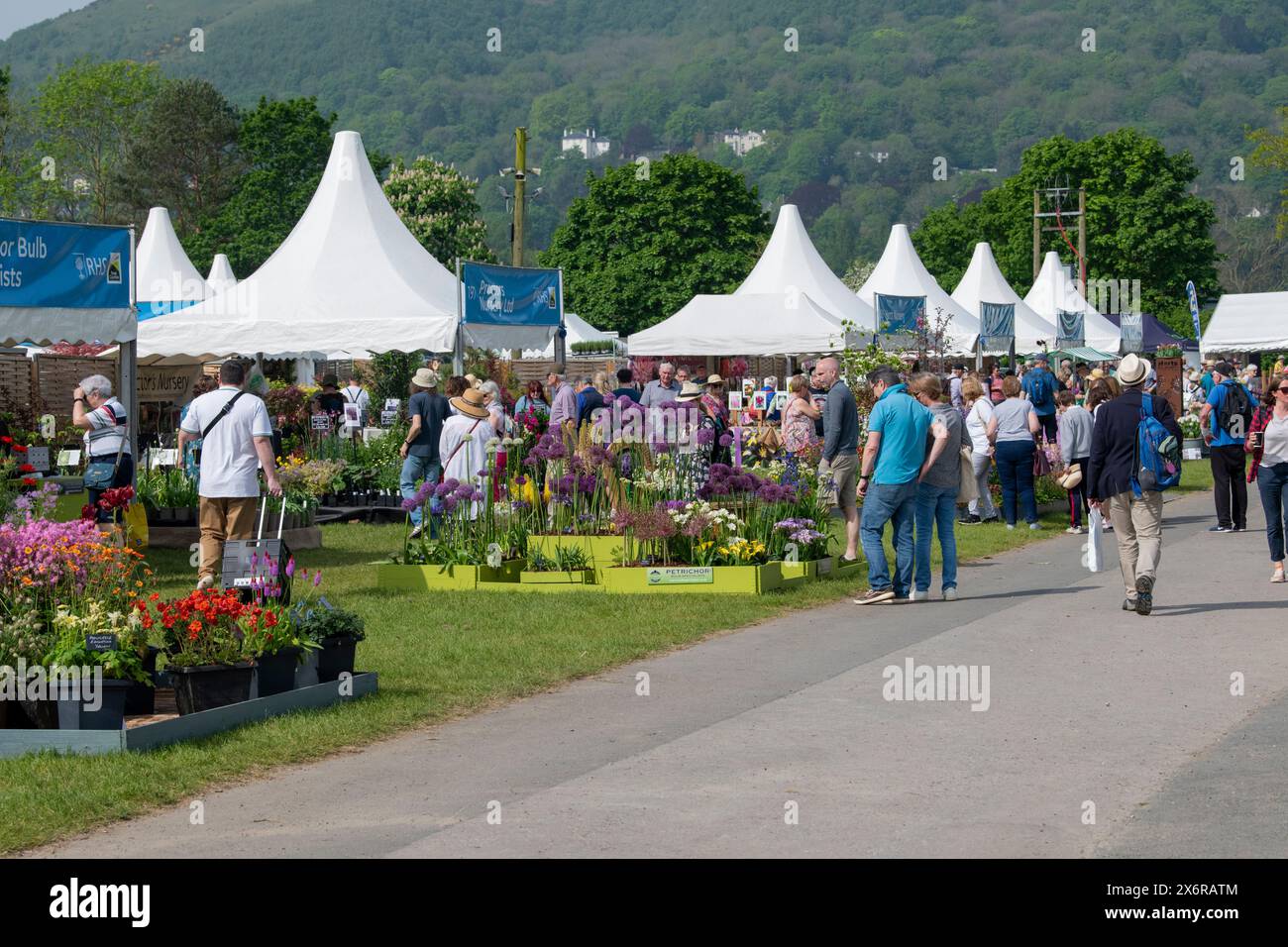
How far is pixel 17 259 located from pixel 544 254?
74.1 metres

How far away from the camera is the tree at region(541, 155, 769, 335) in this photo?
81.8m

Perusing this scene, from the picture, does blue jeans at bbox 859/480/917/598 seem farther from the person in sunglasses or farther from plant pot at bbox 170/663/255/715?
plant pot at bbox 170/663/255/715

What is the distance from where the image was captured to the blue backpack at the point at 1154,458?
1322 cm

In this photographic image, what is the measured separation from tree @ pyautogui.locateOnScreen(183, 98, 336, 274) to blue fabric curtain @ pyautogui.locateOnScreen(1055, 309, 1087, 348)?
176 feet

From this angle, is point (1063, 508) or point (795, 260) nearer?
point (1063, 508)

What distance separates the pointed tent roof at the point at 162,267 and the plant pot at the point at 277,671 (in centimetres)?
2808

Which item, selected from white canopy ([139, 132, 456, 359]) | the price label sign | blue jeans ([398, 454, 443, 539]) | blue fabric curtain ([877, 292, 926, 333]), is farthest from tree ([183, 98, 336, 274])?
the price label sign

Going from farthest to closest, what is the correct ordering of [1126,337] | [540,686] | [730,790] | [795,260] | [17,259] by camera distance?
[1126,337]
[795,260]
[17,259]
[540,686]
[730,790]

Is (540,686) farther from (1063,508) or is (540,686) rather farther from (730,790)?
(1063,508)

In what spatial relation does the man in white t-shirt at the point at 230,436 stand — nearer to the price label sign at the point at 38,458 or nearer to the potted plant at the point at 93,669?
the price label sign at the point at 38,458

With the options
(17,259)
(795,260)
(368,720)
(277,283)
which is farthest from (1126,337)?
(368,720)

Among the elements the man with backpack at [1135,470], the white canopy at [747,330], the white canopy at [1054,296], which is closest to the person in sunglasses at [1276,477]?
the man with backpack at [1135,470]

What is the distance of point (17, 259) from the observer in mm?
14914

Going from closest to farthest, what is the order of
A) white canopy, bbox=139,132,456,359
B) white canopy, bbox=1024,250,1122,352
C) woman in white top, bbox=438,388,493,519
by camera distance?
woman in white top, bbox=438,388,493,519 → white canopy, bbox=139,132,456,359 → white canopy, bbox=1024,250,1122,352
